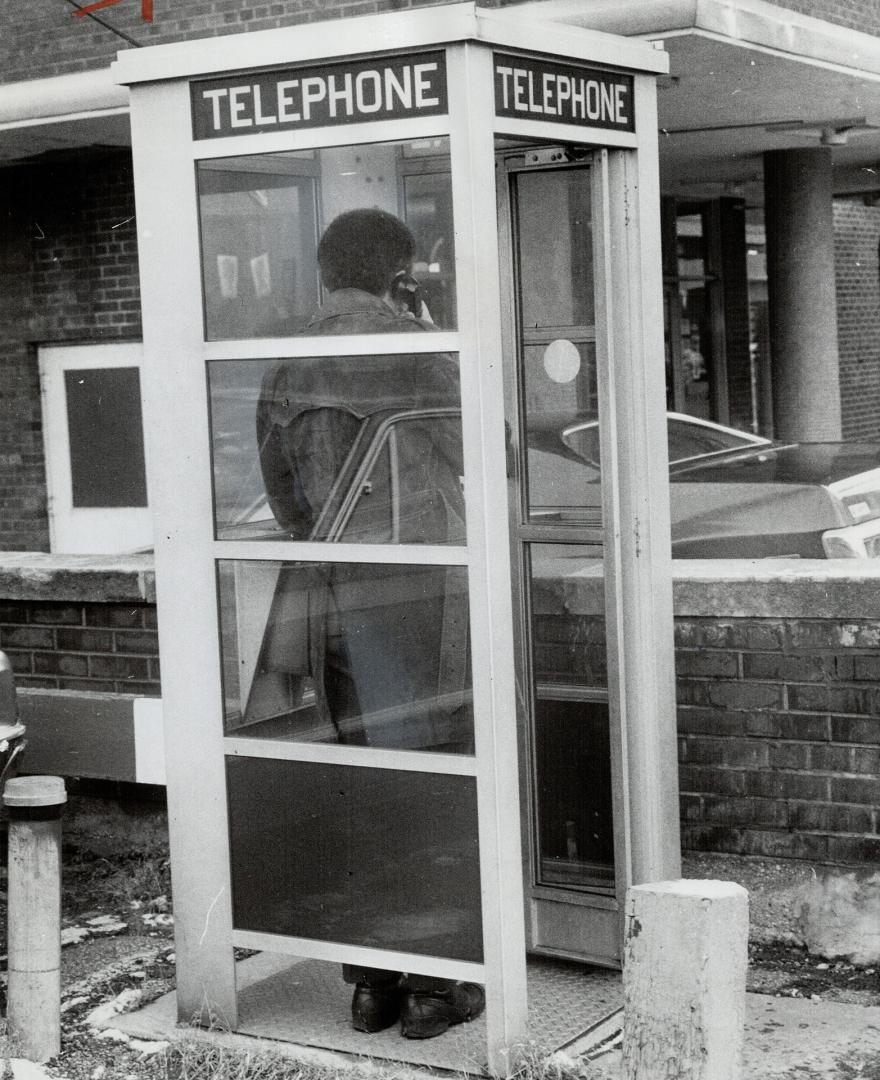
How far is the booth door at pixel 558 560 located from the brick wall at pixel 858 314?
15.5 m

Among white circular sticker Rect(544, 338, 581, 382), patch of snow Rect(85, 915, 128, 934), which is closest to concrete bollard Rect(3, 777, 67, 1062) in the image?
patch of snow Rect(85, 915, 128, 934)

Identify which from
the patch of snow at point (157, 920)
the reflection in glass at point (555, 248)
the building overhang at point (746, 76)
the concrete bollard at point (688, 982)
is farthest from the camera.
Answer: the building overhang at point (746, 76)

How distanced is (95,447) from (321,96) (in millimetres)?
9871

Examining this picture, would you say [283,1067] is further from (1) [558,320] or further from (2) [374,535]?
(1) [558,320]

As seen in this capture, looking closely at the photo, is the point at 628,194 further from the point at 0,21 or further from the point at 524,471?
the point at 0,21

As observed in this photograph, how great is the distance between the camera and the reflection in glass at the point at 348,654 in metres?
3.78

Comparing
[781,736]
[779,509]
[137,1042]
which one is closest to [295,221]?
[781,736]

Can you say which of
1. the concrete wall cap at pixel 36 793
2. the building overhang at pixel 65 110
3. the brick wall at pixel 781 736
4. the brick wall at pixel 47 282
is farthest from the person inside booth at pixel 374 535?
the brick wall at pixel 47 282

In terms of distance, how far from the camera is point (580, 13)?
9023 millimetres

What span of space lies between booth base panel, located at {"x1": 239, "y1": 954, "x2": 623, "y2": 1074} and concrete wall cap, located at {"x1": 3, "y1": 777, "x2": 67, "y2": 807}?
796 millimetres

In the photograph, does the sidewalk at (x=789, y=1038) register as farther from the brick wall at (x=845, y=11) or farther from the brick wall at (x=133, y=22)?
the brick wall at (x=133, y=22)

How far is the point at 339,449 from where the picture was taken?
3.89m

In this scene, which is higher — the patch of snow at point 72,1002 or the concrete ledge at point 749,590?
the concrete ledge at point 749,590

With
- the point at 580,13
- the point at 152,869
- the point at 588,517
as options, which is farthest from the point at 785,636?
the point at 580,13
